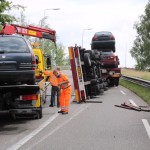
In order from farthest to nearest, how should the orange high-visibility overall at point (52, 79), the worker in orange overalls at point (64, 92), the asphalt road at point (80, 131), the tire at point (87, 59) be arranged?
the tire at point (87, 59) → the orange high-visibility overall at point (52, 79) → the worker in orange overalls at point (64, 92) → the asphalt road at point (80, 131)

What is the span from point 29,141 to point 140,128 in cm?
307

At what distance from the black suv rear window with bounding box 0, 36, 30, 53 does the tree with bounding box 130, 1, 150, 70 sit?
74.4m

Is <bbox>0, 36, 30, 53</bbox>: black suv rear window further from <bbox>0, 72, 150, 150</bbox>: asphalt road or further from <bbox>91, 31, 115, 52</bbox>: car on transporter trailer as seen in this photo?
<bbox>91, 31, 115, 52</bbox>: car on transporter trailer

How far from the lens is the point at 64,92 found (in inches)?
612

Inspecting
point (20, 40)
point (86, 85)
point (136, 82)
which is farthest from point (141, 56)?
point (20, 40)

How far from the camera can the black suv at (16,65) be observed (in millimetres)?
11102

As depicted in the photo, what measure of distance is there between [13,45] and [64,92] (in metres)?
4.06

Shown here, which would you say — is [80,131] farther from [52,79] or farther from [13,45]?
[52,79]

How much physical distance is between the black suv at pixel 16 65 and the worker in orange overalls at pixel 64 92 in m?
3.44

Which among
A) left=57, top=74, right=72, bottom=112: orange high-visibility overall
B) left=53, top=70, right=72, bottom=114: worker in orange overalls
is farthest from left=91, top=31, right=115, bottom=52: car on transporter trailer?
left=57, top=74, right=72, bottom=112: orange high-visibility overall

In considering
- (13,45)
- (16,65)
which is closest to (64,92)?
(13,45)

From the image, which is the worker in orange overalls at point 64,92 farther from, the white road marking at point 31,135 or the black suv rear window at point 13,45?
the black suv rear window at point 13,45

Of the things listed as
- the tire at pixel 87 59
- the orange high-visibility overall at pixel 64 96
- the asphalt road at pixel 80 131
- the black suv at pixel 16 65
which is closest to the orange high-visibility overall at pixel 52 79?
the orange high-visibility overall at pixel 64 96

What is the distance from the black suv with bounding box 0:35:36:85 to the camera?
11102mm
